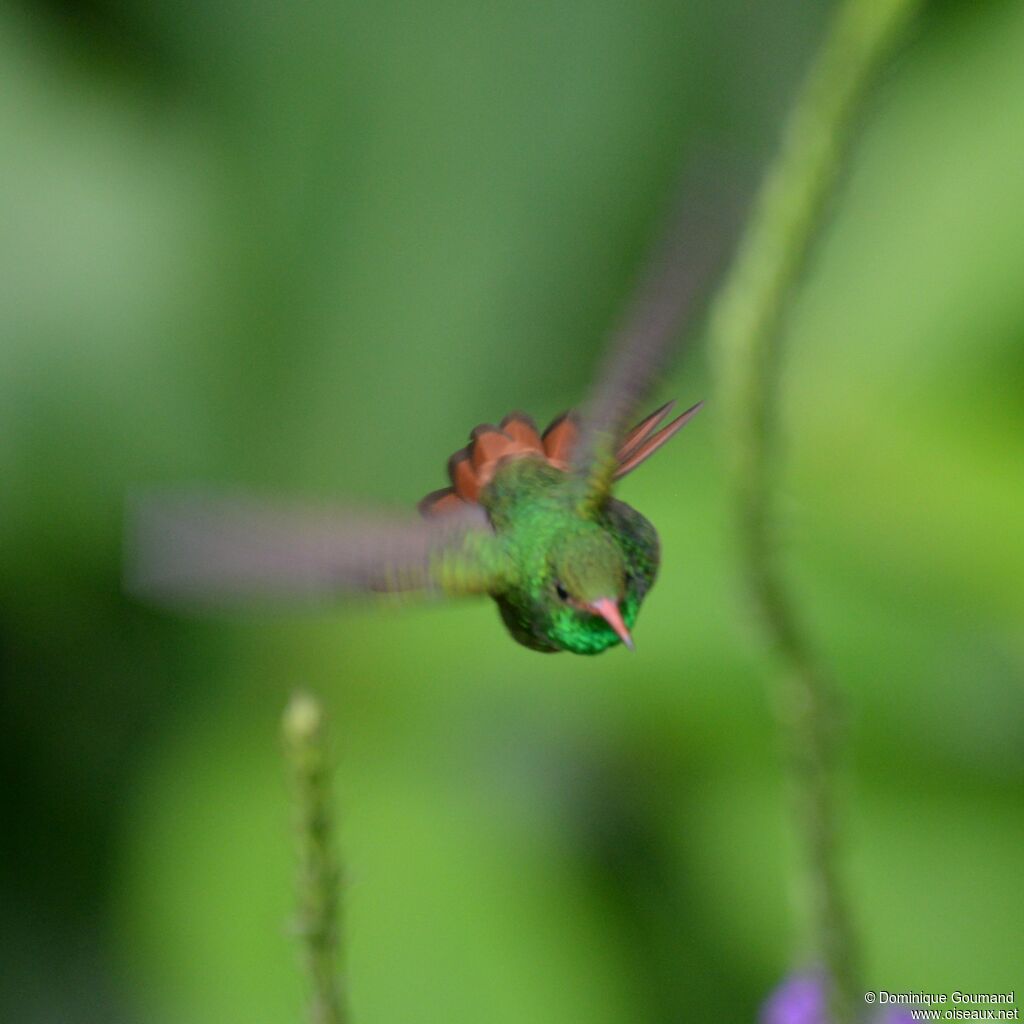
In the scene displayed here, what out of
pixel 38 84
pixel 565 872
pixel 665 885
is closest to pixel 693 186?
pixel 565 872

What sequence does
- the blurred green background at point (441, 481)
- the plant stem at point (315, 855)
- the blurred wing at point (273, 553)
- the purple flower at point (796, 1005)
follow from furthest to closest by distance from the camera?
the blurred green background at point (441, 481) < the purple flower at point (796, 1005) < the plant stem at point (315, 855) < the blurred wing at point (273, 553)

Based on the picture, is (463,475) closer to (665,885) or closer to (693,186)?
(693,186)

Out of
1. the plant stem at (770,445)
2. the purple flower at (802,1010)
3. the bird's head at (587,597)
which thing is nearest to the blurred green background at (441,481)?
the purple flower at (802,1010)

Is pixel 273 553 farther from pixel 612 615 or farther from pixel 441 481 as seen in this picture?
pixel 441 481

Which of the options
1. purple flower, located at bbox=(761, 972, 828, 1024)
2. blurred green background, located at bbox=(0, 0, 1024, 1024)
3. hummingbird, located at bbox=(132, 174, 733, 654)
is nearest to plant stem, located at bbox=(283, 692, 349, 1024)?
hummingbird, located at bbox=(132, 174, 733, 654)

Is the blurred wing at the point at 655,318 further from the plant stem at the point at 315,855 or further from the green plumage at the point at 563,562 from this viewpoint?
the plant stem at the point at 315,855
